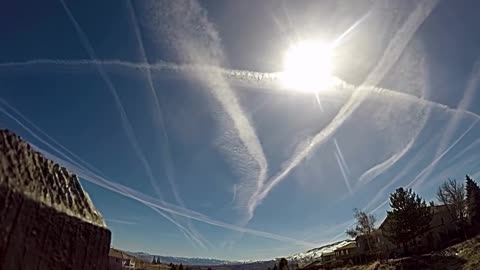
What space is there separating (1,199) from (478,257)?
33.7 meters

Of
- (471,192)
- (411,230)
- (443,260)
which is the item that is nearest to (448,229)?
(471,192)

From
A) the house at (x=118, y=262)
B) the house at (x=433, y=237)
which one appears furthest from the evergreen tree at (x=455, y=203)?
the house at (x=118, y=262)

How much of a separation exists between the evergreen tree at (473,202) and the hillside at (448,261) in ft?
61.0

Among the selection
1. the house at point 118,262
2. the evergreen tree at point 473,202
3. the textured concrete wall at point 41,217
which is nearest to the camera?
the textured concrete wall at point 41,217

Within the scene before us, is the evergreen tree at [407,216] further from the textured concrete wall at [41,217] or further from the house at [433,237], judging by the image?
the textured concrete wall at [41,217]

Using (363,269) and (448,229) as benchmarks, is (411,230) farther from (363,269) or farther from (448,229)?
Result: (448,229)

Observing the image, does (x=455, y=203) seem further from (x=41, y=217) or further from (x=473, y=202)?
(x=41, y=217)

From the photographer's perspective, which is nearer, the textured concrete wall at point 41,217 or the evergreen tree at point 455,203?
the textured concrete wall at point 41,217

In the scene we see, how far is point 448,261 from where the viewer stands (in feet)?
97.1

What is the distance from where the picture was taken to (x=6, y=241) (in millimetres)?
667

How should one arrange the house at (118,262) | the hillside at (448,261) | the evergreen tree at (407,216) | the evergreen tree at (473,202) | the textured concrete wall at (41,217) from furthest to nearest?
the evergreen tree at (473,202) < the evergreen tree at (407,216) < the hillside at (448,261) < the house at (118,262) < the textured concrete wall at (41,217)

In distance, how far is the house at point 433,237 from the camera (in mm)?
46156

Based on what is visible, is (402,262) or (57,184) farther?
(402,262)

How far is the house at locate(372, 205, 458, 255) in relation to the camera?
151 feet
